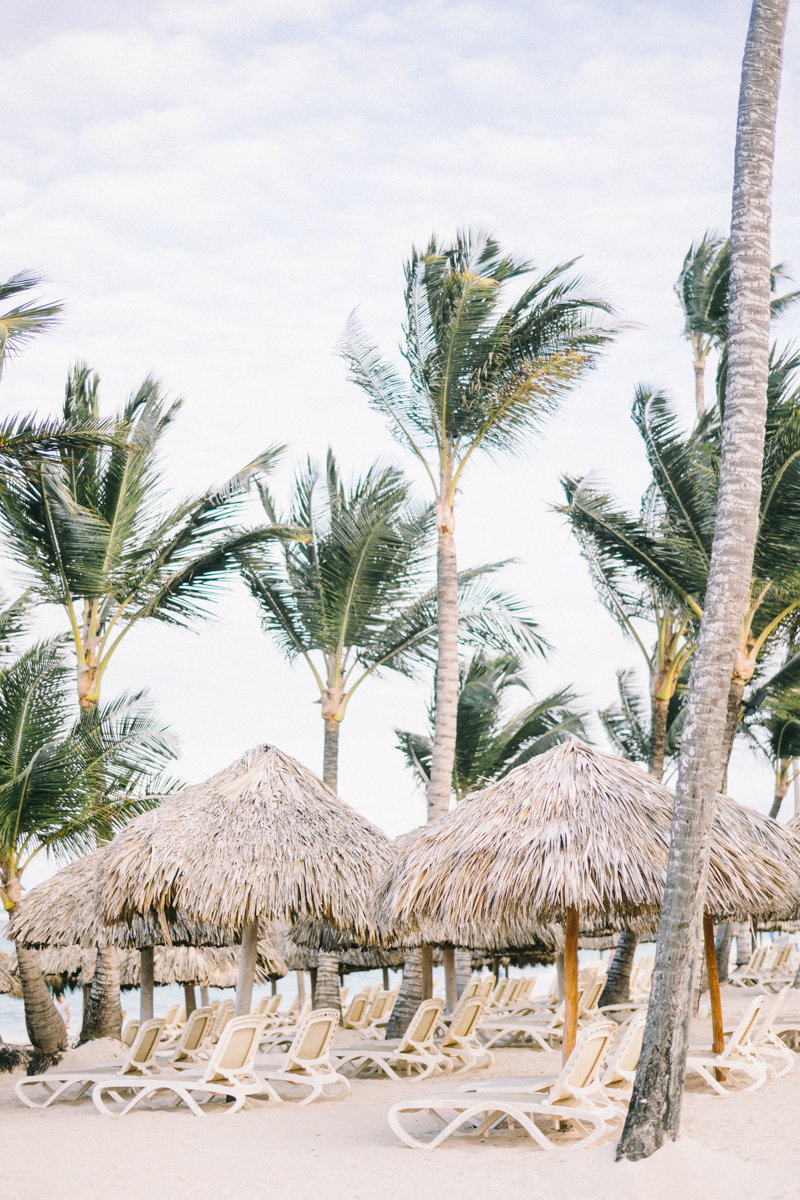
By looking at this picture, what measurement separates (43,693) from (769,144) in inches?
368

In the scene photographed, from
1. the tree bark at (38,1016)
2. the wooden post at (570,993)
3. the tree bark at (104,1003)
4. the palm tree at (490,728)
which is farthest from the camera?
the palm tree at (490,728)

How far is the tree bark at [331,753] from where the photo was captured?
49.6 feet

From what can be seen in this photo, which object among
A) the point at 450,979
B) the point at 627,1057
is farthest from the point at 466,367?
the point at 450,979

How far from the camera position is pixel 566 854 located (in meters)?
6.82

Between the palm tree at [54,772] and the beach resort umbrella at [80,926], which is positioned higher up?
the palm tree at [54,772]

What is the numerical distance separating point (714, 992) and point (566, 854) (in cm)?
305

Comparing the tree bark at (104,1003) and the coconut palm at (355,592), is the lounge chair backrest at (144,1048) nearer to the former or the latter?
the tree bark at (104,1003)

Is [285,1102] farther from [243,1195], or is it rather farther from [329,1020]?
[243,1195]

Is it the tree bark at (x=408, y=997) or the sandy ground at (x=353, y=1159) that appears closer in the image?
the sandy ground at (x=353, y=1159)

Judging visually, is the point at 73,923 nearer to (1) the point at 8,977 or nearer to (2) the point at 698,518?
(1) the point at 8,977

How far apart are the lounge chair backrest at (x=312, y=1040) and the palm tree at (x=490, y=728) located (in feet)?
40.8

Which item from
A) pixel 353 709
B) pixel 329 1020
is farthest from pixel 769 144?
pixel 353 709

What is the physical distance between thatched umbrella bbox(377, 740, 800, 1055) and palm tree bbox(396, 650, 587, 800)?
1297 cm

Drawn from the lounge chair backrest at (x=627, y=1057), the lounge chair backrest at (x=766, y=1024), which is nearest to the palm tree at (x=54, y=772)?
the lounge chair backrest at (x=627, y=1057)
